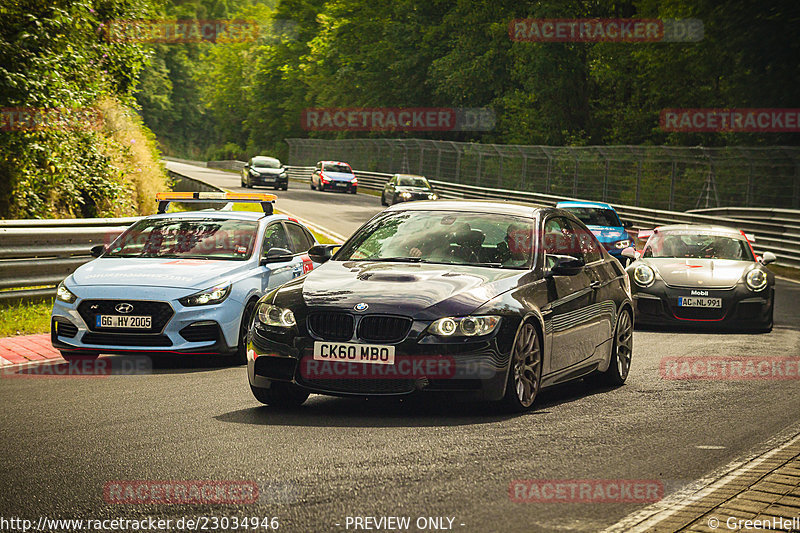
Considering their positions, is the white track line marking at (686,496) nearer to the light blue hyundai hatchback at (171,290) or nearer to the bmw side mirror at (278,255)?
the light blue hyundai hatchback at (171,290)

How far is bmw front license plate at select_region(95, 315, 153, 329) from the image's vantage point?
10.3m

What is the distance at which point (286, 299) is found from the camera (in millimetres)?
7680

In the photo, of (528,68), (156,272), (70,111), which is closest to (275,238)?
(156,272)

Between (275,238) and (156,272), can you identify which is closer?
(156,272)

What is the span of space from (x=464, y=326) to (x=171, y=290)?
407cm

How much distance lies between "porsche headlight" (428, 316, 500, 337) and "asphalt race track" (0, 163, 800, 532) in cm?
60

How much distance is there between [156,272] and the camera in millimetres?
10820

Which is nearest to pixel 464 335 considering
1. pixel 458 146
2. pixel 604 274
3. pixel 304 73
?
pixel 604 274

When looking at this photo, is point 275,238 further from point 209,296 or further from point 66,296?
point 66,296

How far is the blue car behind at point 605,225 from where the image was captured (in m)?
23.2

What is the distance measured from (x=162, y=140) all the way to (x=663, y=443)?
13337cm

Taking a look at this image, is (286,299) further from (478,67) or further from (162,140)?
(162,140)

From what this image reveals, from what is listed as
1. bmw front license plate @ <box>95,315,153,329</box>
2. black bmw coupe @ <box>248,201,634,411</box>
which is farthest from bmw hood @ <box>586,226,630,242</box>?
bmw front license plate @ <box>95,315,153,329</box>

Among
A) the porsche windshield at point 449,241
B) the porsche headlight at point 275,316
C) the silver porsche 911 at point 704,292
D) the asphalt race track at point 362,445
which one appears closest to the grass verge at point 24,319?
the asphalt race track at point 362,445
